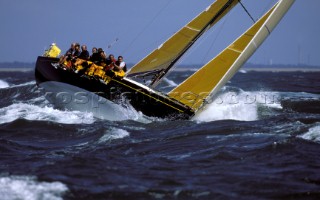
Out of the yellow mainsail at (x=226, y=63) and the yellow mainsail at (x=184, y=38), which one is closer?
the yellow mainsail at (x=226, y=63)

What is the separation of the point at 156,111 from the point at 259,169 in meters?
7.87

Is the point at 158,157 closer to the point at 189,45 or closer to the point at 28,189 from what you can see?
the point at 28,189

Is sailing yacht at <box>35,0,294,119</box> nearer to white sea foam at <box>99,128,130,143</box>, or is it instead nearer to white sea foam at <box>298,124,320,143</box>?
white sea foam at <box>99,128,130,143</box>

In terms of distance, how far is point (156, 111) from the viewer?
19.5m

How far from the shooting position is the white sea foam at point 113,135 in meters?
16.0

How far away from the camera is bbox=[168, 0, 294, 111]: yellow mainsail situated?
19.9 m

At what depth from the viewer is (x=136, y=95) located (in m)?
19.5

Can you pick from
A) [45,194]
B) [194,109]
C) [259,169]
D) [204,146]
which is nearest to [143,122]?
[194,109]

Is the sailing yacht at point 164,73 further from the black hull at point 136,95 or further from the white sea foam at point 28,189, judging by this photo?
the white sea foam at point 28,189

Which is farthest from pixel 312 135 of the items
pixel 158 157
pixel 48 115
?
pixel 48 115

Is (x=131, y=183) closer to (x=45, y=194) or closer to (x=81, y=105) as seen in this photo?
(x=45, y=194)

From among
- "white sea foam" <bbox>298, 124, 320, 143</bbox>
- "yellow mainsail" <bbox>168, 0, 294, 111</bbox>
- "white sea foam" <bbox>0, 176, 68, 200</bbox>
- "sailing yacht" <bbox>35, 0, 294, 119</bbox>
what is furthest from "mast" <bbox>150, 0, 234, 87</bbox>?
"white sea foam" <bbox>0, 176, 68, 200</bbox>

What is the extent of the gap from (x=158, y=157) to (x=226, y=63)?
27.2 ft

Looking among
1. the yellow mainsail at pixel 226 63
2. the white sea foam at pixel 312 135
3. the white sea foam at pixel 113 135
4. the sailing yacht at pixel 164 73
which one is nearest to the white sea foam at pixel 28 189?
the white sea foam at pixel 113 135
